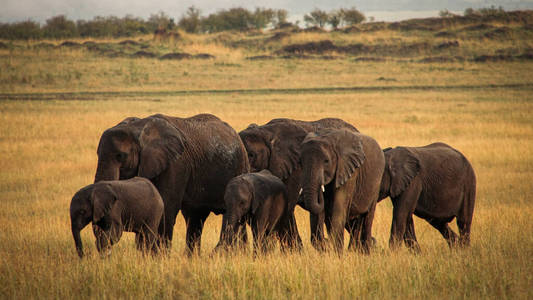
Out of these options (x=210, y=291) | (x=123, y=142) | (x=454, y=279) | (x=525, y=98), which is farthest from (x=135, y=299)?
(x=525, y=98)

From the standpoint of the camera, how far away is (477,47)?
6106 centimetres

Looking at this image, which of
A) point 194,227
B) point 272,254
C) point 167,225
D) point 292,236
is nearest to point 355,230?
point 292,236

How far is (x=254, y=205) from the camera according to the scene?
866 cm

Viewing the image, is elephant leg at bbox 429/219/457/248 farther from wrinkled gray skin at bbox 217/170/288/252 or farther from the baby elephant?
the baby elephant

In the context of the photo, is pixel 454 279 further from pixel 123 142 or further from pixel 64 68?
pixel 64 68

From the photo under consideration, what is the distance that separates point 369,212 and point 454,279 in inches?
86.0

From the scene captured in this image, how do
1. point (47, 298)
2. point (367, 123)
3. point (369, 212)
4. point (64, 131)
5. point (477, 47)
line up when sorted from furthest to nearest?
point (477, 47), point (367, 123), point (64, 131), point (369, 212), point (47, 298)

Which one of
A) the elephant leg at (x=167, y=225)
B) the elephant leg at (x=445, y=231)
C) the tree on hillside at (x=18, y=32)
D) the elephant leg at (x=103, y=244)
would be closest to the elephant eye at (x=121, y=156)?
the elephant leg at (x=167, y=225)

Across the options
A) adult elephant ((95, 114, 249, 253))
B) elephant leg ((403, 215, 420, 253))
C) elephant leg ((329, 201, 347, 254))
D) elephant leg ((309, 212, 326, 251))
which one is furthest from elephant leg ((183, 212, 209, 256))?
elephant leg ((403, 215, 420, 253))

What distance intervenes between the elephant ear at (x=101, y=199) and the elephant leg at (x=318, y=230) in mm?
2490

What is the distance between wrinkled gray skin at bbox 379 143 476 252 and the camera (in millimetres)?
9750

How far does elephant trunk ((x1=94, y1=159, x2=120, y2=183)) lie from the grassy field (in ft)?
3.00

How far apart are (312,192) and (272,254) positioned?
89 centimetres

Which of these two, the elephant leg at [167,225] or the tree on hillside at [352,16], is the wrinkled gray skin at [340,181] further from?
the tree on hillside at [352,16]
